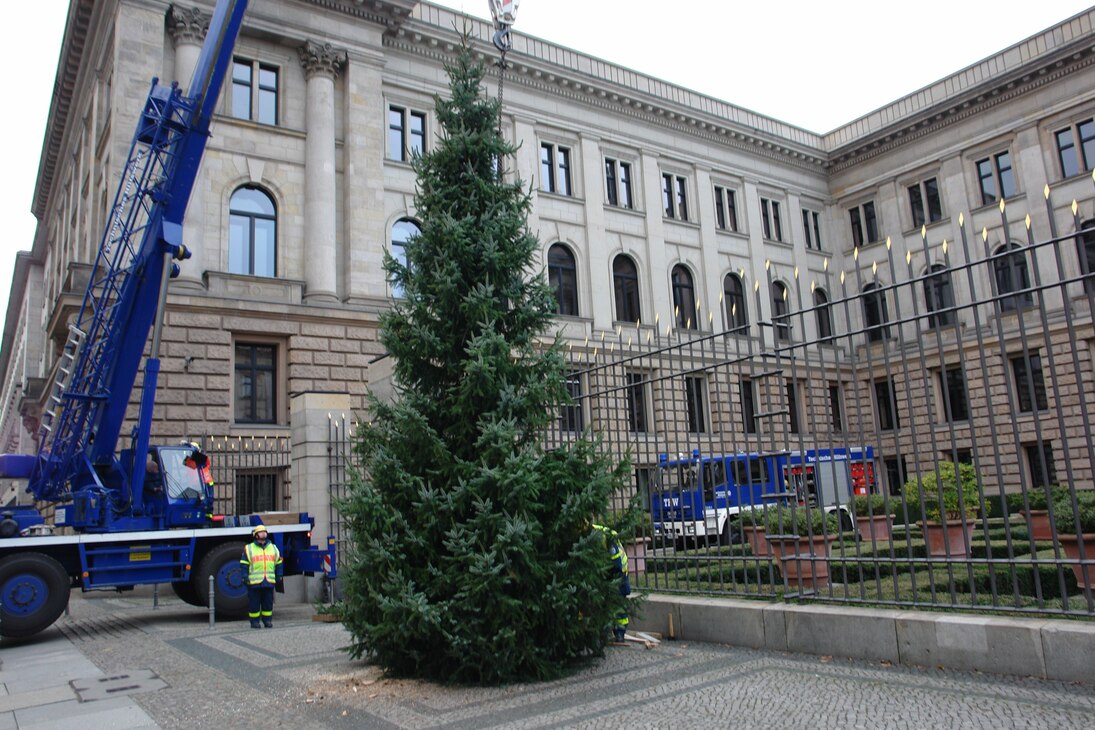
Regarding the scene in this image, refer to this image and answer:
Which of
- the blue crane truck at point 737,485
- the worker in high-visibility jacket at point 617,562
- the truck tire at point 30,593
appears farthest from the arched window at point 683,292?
the worker in high-visibility jacket at point 617,562

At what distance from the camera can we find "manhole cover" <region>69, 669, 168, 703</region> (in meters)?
8.52

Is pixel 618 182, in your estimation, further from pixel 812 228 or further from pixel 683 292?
pixel 812 228

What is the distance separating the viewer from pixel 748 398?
31.3 metres

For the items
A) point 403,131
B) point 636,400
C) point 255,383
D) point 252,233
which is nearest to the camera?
point 636,400

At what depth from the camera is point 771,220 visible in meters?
41.7

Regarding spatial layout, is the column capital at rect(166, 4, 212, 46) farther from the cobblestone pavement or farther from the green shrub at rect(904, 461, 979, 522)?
the green shrub at rect(904, 461, 979, 522)

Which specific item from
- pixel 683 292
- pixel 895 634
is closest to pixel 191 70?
pixel 683 292

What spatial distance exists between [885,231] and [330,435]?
107 ft

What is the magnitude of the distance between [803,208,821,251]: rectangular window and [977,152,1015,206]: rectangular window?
7.92m

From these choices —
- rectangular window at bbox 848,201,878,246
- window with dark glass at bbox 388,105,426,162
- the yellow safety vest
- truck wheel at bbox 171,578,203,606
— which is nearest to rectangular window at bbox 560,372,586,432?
the yellow safety vest

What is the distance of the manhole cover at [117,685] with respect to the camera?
8.52 metres

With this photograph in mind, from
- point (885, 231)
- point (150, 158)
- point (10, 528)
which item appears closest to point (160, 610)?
point (10, 528)

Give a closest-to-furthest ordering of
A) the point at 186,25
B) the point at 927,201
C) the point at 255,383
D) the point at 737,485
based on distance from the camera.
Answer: the point at 737,485, the point at 255,383, the point at 186,25, the point at 927,201

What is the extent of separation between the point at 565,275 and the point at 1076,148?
72.5 feet
